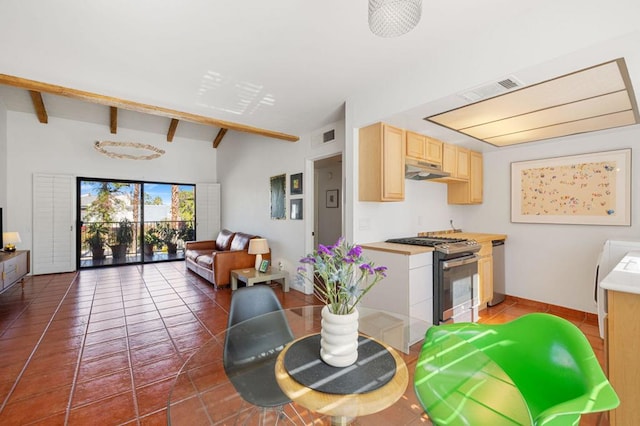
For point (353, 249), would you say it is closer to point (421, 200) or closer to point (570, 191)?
point (421, 200)

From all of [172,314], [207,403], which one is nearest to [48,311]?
[172,314]

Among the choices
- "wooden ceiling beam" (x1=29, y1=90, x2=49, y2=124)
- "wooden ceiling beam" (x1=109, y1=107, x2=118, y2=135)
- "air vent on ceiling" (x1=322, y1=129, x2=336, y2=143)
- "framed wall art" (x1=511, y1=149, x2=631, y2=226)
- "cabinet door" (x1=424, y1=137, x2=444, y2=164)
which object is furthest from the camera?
"wooden ceiling beam" (x1=109, y1=107, x2=118, y2=135)

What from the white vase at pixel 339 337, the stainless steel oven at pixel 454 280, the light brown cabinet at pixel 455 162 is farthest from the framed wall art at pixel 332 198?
the white vase at pixel 339 337

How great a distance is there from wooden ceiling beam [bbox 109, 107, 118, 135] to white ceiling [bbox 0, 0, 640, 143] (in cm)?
356

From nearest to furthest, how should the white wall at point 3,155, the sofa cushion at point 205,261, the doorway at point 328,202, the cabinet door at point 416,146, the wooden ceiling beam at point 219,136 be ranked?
the cabinet door at point 416,146 < the sofa cushion at point 205,261 < the white wall at point 3,155 < the doorway at point 328,202 < the wooden ceiling beam at point 219,136

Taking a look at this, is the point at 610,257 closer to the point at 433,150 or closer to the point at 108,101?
the point at 433,150

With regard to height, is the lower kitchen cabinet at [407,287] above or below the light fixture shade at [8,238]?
below

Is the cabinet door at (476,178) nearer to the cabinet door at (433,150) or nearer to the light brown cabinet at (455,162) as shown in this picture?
the light brown cabinet at (455,162)

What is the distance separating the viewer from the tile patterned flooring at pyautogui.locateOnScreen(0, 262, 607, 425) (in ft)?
5.76

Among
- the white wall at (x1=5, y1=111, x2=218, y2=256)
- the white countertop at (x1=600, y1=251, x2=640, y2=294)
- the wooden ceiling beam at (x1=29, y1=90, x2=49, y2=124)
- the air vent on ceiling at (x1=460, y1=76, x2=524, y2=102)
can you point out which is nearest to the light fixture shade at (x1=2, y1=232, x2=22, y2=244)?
the white wall at (x1=5, y1=111, x2=218, y2=256)

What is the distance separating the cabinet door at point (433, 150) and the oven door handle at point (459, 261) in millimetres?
1220

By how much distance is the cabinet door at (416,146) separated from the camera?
10.3 ft

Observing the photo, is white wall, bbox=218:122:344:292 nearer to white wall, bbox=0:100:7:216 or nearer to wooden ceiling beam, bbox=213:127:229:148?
wooden ceiling beam, bbox=213:127:229:148

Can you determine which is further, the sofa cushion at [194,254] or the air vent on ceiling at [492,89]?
the sofa cushion at [194,254]
